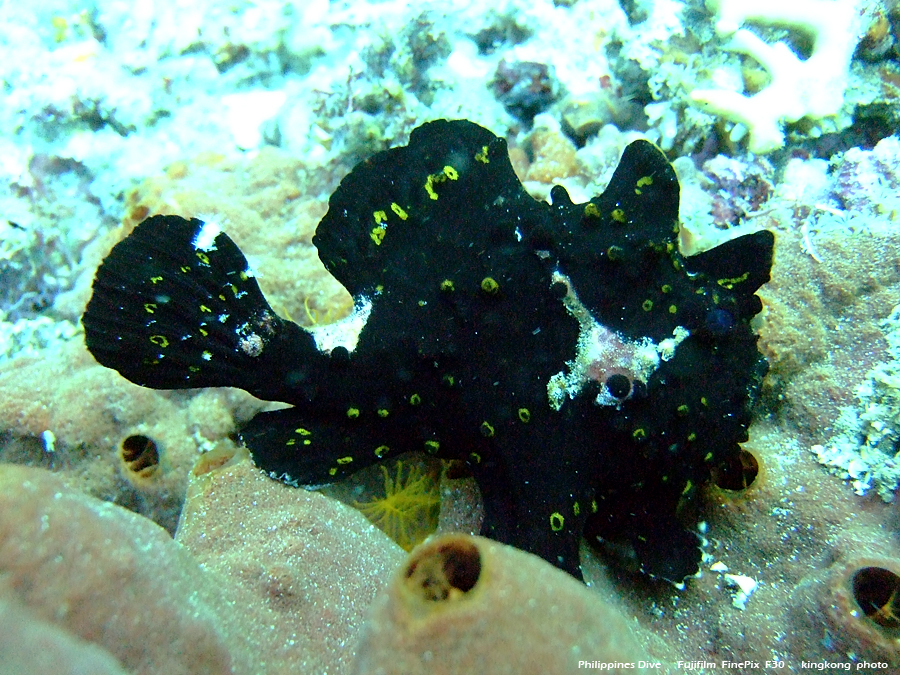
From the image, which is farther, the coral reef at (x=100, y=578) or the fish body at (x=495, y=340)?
the fish body at (x=495, y=340)

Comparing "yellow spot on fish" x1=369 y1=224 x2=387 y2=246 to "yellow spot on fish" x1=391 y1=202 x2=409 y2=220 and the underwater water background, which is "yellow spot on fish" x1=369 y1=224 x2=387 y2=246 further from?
the underwater water background

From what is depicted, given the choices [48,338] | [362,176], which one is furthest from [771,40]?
[48,338]

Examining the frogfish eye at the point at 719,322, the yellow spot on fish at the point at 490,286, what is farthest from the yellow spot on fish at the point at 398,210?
the frogfish eye at the point at 719,322

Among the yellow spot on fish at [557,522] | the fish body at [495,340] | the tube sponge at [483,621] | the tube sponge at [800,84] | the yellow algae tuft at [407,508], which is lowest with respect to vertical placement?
the yellow algae tuft at [407,508]

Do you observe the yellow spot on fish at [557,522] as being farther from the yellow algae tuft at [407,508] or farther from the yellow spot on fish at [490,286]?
the yellow spot on fish at [490,286]

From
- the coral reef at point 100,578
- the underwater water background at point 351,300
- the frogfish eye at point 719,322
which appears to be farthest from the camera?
the frogfish eye at point 719,322

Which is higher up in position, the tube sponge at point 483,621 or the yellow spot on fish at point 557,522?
the tube sponge at point 483,621

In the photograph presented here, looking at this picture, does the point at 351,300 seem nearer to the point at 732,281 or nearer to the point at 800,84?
the point at 732,281
